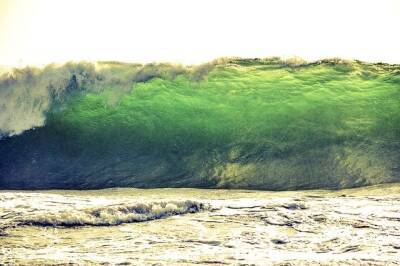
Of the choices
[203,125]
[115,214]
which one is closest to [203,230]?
[115,214]

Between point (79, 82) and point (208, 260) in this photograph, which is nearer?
point (208, 260)

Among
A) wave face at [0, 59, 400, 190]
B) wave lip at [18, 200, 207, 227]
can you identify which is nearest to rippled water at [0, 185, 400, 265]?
wave lip at [18, 200, 207, 227]

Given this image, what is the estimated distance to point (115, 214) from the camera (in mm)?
6020

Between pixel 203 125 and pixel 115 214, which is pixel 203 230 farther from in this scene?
pixel 203 125

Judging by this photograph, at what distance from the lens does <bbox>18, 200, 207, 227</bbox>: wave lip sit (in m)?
5.89

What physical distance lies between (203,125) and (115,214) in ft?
10.1

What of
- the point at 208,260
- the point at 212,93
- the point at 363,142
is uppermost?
the point at 212,93

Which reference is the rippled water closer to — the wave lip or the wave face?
the wave lip

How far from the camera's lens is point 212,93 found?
940 cm

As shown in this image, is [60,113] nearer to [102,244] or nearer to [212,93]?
[212,93]

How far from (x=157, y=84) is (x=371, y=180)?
10.9 ft

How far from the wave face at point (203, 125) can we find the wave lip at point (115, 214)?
1636 mm

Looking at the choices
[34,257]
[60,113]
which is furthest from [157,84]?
[34,257]

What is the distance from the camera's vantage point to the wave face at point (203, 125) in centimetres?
796
